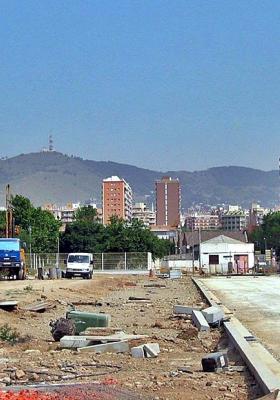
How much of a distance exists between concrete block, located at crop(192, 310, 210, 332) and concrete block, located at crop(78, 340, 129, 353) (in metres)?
4.84

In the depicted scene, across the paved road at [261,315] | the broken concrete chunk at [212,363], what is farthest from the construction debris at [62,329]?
the broken concrete chunk at [212,363]

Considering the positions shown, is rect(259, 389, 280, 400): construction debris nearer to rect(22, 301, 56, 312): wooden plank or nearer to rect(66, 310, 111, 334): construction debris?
rect(66, 310, 111, 334): construction debris

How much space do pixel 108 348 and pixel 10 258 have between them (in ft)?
133

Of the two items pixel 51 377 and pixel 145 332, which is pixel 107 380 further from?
pixel 145 332

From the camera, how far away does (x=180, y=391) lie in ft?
32.9

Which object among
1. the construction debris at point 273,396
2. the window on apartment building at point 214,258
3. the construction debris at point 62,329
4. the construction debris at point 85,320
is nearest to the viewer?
the construction debris at point 273,396

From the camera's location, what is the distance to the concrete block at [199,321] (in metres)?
18.6

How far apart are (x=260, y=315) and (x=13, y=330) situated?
8.13m

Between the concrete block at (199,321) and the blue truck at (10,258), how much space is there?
1315 inches

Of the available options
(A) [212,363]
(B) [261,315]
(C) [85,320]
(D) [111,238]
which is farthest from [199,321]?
(D) [111,238]

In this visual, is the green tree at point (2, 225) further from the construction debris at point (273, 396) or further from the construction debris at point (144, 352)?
the construction debris at point (273, 396)

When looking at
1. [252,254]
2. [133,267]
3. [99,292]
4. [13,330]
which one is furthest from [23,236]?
[13,330]

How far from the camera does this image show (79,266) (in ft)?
205

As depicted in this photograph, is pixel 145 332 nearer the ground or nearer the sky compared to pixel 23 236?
nearer the ground
